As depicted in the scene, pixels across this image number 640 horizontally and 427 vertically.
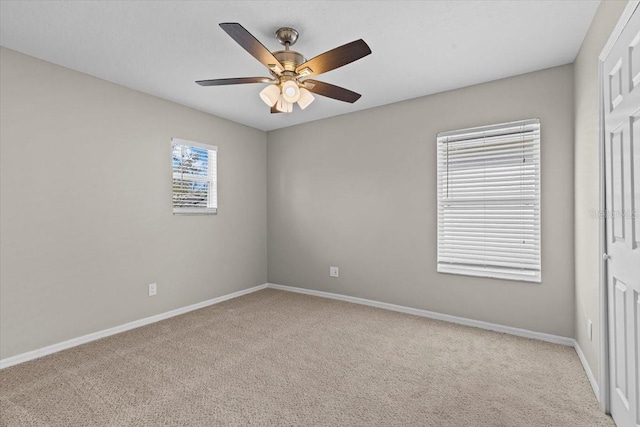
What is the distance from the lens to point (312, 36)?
238cm

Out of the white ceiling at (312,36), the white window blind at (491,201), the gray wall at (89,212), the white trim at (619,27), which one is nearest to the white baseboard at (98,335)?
the gray wall at (89,212)

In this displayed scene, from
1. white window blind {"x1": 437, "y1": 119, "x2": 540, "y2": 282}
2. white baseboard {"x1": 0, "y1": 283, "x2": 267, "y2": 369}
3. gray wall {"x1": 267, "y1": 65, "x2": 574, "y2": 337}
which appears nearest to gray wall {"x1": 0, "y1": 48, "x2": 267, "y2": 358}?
white baseboard {"x1": 0, "y1": 283, "x2": 267, "y2": 369}

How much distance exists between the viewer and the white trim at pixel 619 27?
1.49m

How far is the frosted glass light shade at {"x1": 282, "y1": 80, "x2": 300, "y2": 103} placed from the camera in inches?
89.1

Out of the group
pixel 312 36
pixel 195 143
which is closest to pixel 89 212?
pixel 195 143

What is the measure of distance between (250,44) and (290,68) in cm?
46

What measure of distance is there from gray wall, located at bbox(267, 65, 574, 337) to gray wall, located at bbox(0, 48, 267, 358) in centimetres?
105

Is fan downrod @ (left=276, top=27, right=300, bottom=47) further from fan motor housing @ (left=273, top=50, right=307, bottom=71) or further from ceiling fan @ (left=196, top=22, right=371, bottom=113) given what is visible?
fan motor housing @ (left=273, top=50, right=307, bottom=71)

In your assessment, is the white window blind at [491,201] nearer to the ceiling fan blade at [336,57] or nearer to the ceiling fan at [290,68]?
the ceiling fan at [290,68]

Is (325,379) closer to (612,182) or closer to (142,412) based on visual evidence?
(142,412)

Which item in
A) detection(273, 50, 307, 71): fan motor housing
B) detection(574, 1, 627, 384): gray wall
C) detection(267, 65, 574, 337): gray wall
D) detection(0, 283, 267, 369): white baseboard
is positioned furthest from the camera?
detection(267, 65, 574, 337): gray wall

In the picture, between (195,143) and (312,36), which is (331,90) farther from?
(195,143)

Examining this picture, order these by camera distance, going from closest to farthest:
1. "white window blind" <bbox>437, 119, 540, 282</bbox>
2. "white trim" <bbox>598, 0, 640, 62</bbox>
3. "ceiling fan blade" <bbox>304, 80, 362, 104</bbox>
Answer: "white trim" <bbox>598, 0, 640, 62</bbox>
"ceiling fan blade" <bbox>304, 80, 362, 104</bbox>
"white window blind" <bbox>437, 119, 540, 282</bbox>

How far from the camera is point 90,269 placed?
3031mm
